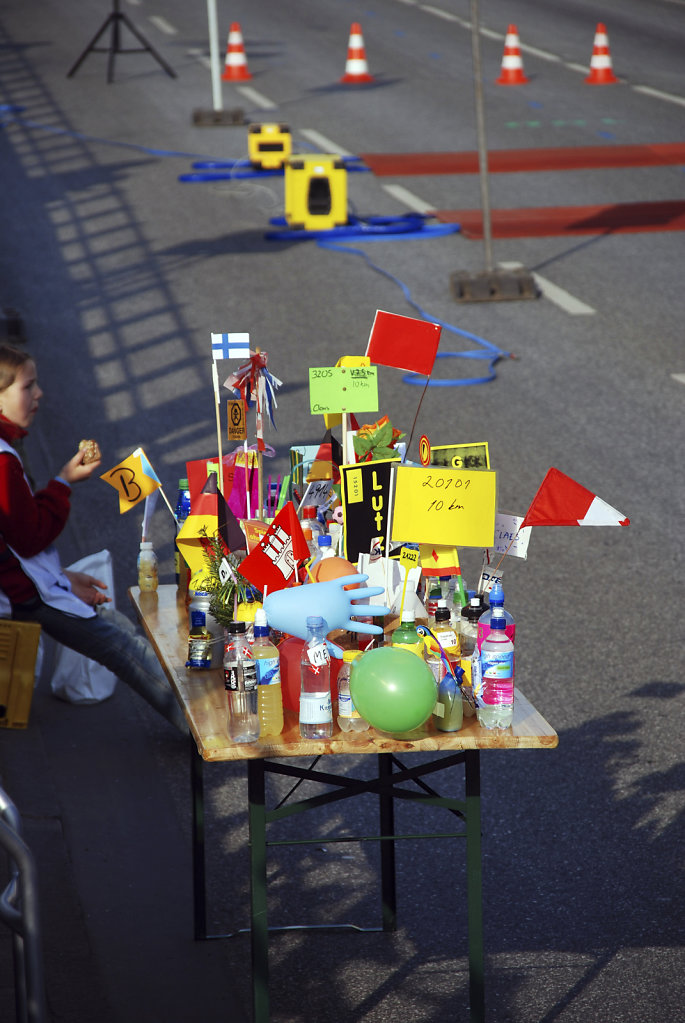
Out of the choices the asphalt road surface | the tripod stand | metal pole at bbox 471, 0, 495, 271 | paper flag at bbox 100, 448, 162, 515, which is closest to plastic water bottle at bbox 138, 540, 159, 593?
paper flag at bbox 100, 448, 162, 515

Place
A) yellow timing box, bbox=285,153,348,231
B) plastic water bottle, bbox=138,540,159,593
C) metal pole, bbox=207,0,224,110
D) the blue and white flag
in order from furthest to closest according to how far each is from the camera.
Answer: metal pole, bbox=207,0,224,110 < yellow timing box, bbox=285,153,348,231 < plastic water bottle, bbox=138,540,159,593 < the blue and white flag

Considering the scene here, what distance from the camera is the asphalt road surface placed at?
430cm

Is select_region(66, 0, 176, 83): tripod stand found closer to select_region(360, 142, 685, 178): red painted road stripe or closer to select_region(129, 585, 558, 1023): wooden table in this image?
select_region(360, 142, 685, 178): red painted road stripe

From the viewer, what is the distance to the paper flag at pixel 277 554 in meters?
3.69

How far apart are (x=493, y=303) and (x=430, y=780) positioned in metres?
7.56

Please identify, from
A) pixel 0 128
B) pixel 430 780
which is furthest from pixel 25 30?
pixel 430 780

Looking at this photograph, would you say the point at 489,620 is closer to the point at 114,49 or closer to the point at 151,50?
the point at 151,50

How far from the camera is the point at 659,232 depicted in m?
14.0

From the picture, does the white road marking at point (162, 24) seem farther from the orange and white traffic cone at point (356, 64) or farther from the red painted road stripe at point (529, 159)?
the red painted road stripe at point (529, 159)

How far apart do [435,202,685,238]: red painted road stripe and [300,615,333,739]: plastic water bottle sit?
1086cm

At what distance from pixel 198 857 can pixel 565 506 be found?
169 centimetres

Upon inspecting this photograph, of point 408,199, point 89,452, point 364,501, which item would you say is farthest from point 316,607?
point 408,199

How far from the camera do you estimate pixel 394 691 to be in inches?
130

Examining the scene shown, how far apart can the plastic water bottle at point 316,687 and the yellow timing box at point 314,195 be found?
11.0 meters
